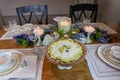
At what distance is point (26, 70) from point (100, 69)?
1.49 ft

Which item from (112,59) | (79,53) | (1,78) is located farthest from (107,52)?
(1,78)

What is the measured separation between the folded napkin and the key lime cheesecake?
5.6 inches

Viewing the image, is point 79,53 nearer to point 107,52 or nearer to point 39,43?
point 107,52

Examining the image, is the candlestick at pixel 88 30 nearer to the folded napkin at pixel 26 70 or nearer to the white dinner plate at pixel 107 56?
the white dinner plate at pixel 107 56

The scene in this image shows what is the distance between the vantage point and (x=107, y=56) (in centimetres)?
95

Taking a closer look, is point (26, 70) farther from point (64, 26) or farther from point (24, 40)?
point (64, 26)

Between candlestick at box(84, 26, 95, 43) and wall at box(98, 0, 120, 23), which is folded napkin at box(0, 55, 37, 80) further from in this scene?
wall at box(98, 0, 120, 23)

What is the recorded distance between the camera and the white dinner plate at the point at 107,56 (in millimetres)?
873

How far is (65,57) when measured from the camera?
765 mm

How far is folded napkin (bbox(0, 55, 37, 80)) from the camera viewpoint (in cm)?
77

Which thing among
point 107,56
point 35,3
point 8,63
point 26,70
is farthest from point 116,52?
point 35,3

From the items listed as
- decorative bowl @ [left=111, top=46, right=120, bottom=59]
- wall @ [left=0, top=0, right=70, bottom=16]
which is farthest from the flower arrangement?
wall @ [left=0, top=0, right=70, bottom=16]

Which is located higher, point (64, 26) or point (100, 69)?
point (64, 26)

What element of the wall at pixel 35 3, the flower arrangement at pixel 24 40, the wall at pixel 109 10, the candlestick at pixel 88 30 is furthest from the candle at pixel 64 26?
the wall at pixel 35 3
